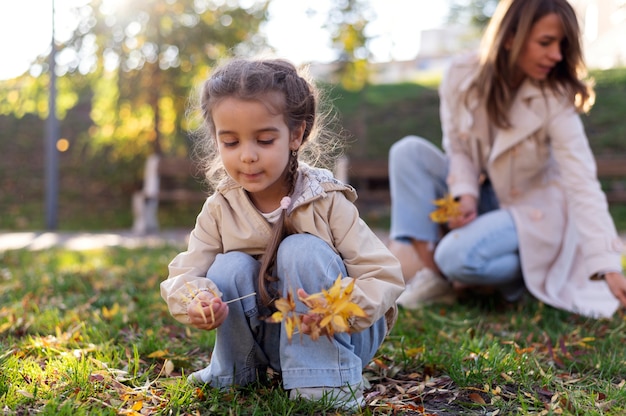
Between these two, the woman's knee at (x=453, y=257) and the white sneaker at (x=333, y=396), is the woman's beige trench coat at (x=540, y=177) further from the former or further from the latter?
the white sneaker at (x=333, y=396)

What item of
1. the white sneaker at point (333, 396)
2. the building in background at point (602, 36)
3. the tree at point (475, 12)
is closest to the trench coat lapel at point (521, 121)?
the white sneaker at point (333, 396)

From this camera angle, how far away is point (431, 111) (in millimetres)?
12859

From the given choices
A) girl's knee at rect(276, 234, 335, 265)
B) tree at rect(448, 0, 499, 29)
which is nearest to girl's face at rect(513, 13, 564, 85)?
→ girl's knee at rect(276, 234, 335, 265)

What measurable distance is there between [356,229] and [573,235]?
1776 mm

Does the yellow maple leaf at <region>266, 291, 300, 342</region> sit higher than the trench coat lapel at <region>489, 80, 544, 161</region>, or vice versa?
the trench coat lapel at <region>489, 80, 544, 161</region>

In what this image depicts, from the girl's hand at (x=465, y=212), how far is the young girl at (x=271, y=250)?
4.26 feet

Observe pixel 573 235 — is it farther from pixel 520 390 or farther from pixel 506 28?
pixel 520 390

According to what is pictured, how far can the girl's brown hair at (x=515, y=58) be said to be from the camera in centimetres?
300

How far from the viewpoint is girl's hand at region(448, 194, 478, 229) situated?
3.24m

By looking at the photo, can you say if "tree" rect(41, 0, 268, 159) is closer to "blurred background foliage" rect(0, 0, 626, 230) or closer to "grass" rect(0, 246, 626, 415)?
"blurred background foliage" rect(0, 0, 626, 230)

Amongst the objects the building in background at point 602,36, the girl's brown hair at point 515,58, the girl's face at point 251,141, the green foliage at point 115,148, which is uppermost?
the building in background at point 602,36

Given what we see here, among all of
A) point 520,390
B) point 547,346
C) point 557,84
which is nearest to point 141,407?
point 520,390

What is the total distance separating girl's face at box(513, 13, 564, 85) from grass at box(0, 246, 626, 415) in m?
1.15

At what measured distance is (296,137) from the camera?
2.00 metres
